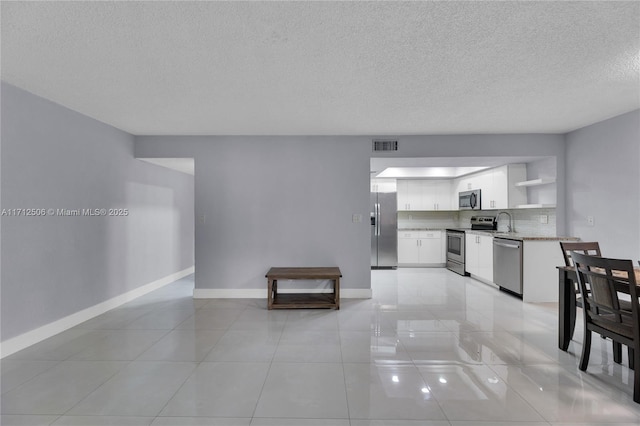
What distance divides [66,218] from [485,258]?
243 inches

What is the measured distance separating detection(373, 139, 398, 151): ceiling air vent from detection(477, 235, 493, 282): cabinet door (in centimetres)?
243

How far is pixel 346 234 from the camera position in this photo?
465 cm

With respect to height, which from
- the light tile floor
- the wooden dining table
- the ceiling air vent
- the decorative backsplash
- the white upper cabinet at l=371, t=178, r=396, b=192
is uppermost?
the ceiling air vent

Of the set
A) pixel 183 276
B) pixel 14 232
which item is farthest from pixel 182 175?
pixel 14 232

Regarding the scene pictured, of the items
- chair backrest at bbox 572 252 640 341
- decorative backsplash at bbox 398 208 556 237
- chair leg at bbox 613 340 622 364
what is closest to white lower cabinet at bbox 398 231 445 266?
decorative backsplash at bbox 398 208 556 237

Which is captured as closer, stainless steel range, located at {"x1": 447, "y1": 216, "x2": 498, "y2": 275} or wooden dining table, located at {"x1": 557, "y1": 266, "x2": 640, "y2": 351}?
wooden dining table, located at {"x1": 557, "y1": 266, "x2": 640, "y2": 351}

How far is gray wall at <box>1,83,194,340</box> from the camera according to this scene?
285cm

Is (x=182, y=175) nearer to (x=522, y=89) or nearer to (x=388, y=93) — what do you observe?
(x=388, y=93)

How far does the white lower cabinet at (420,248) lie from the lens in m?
7.14

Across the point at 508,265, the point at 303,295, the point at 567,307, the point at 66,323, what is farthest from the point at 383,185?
the point at 66,323

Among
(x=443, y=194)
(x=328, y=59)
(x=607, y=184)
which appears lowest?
(x=607, y=184)

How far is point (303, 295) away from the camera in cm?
457

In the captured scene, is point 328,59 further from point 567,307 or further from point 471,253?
point 471,253

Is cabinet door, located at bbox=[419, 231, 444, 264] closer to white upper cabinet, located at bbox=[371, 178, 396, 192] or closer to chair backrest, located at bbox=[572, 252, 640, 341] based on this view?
white upper cabinet, located at bbox=[371, 178, 396, 192]
